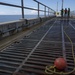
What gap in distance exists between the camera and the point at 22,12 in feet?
23.5

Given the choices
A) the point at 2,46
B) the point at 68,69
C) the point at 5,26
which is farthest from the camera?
the point at 5,26

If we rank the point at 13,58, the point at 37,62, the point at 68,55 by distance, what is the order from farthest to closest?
the point at 68,55, the point at 13,58, the point at 37,62

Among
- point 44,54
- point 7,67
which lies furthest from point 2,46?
point 7,67

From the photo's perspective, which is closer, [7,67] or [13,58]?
[7,67]

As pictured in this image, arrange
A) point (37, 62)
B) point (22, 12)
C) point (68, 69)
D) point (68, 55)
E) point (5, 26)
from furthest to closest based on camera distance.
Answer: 1. point (22, 12)
2. point (5, 26)
3. point (68, 55)
4. point (37, 62)
5. point (68, 69)

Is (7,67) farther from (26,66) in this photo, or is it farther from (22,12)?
(22,12)

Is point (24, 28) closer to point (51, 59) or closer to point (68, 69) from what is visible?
point (51, 59)

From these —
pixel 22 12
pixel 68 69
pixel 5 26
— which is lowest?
pixel 68 69

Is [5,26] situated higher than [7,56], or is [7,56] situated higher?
[5,26]

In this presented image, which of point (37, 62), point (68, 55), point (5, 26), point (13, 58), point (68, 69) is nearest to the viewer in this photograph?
point (68, 69)

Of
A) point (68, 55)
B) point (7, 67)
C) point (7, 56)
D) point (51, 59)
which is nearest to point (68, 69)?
point (51, 59)

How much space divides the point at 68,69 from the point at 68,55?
0.79m

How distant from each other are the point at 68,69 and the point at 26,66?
27.7 inches

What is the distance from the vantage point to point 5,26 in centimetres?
536
